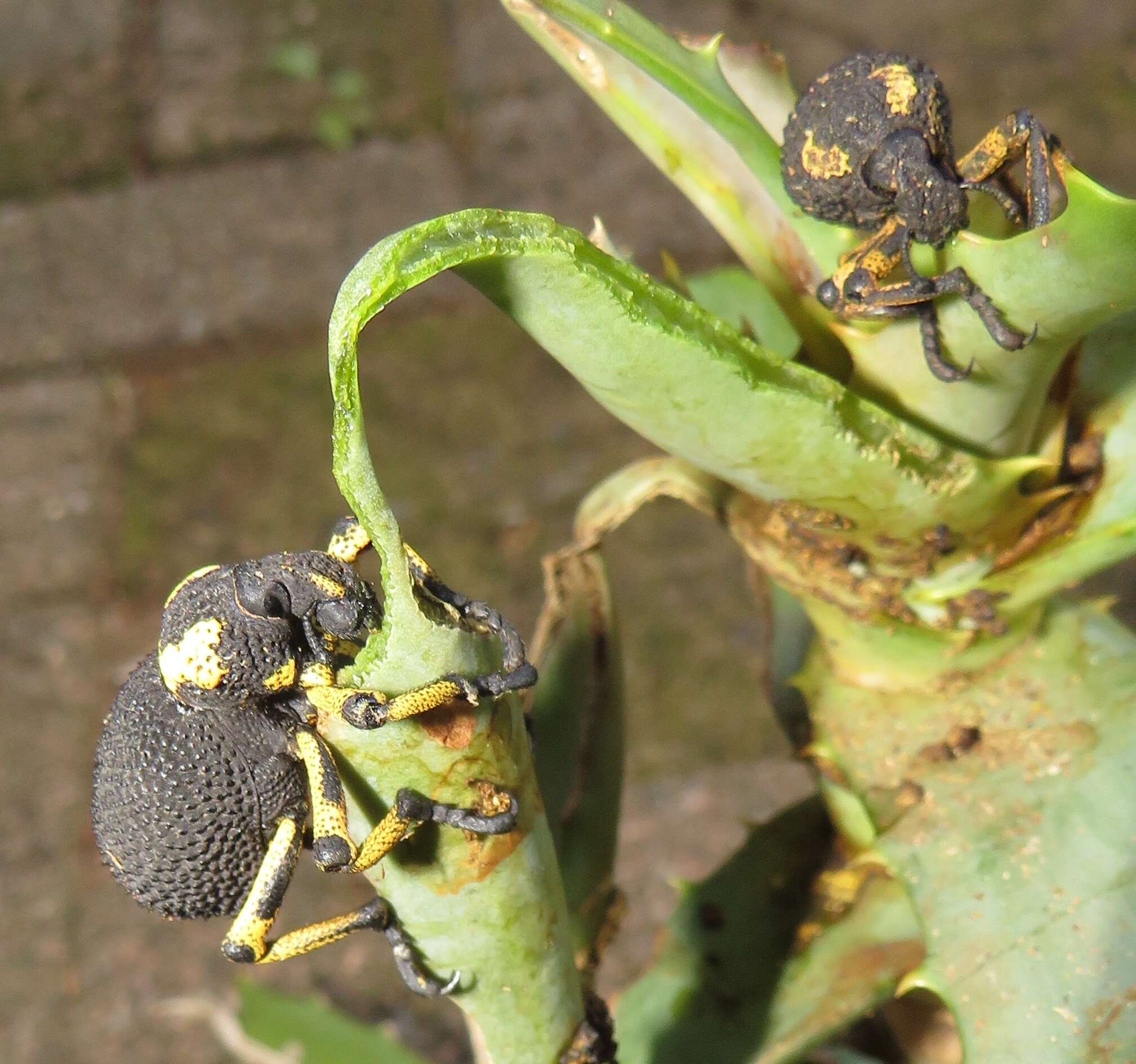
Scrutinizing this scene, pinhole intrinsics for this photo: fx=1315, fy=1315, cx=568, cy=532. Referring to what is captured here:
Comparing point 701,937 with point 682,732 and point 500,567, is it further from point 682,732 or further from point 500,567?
point 500,567

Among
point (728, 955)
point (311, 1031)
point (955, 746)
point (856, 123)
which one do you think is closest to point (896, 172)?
point (856, 123)

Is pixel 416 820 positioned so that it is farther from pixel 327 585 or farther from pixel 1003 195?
pixel 1003 195

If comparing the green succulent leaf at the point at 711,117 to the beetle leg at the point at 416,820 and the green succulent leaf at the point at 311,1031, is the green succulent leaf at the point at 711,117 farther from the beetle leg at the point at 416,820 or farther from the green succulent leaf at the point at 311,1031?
the green succulent leaf at the point at 311,1031

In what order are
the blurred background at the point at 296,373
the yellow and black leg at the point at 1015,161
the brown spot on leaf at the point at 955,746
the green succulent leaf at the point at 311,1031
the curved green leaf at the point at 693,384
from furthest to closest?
the blurred background at the point at 296,373
the green succulent leaf at the point at 311,1031
the brown spot on leaf at the point at 955,746
the yellow and black leg at the point at 1015,161
the curved green leaf at the point at 693,384

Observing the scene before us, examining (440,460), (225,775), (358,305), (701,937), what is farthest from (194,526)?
(358,305)

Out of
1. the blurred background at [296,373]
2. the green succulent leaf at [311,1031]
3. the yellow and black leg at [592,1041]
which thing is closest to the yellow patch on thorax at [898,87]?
the yellow and black leg at [592,1041]

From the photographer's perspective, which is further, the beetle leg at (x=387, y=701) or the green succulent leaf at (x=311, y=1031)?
the green succulent leaf at (x=311, y=1031)
